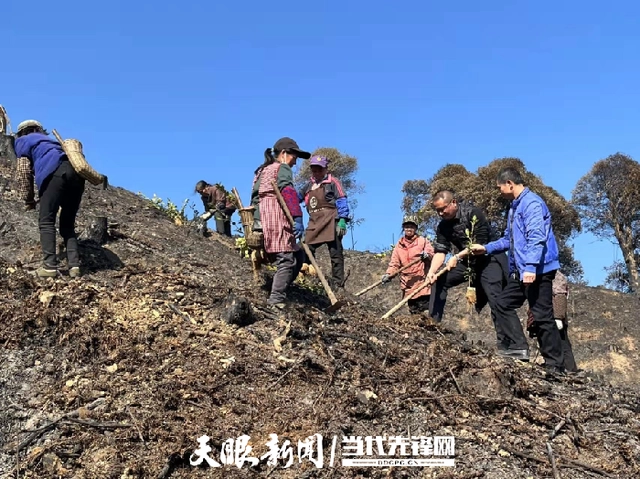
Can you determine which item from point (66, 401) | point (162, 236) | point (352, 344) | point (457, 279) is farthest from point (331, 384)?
point (162, 236)

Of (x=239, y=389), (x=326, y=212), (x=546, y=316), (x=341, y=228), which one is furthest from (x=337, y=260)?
(x=239, y=389)

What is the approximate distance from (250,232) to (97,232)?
2171 millimetres

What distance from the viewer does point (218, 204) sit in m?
11.2

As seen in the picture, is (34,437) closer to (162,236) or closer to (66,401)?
(66,401)

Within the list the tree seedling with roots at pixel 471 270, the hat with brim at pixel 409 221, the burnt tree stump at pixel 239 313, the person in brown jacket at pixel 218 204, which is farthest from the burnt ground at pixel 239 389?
the person in brown jacket at pixel 218 204

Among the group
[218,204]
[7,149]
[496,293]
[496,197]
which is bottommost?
[496,293]

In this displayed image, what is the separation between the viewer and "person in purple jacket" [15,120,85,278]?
521 centimetres

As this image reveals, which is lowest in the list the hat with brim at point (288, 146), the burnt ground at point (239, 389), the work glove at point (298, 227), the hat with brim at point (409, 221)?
the burnt ground at point (239, 389)

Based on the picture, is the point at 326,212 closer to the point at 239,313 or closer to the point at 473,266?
the point at 473,266

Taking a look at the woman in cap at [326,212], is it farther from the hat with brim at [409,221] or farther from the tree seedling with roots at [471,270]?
the tree seedling with roots at [471,270]

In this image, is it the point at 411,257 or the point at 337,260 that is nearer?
the point at 411,257

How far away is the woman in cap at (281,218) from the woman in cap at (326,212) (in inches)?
86.9

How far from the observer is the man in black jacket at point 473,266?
17.8ft

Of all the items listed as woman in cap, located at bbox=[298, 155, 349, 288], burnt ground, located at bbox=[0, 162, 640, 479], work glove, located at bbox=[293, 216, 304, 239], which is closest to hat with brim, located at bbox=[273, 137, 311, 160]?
work glove, located at bbox=[293, 216, 304, 239]
